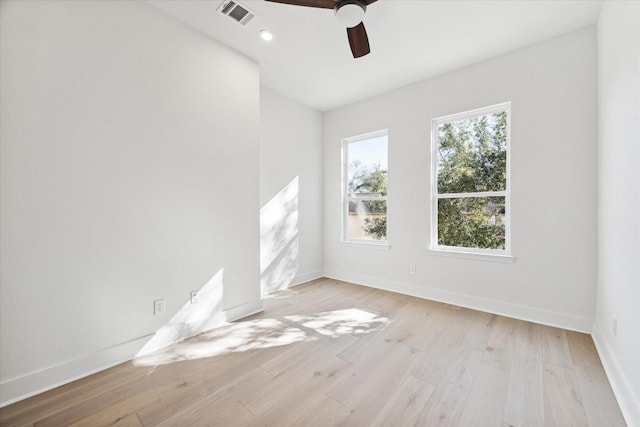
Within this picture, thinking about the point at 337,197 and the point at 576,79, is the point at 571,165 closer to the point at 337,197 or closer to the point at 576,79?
the point at 576,79

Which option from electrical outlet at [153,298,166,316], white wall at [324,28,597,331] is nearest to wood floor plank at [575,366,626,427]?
white wall at [324,28,597,331]

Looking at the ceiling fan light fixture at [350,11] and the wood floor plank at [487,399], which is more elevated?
the ceiling fan light fixture at [350,11]

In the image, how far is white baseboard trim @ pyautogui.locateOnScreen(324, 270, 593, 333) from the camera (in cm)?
246

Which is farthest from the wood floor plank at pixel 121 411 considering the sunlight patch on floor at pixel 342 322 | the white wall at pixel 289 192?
the white wall at pixel 289 192

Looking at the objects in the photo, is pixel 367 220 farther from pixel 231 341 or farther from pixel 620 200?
pixel 620 200

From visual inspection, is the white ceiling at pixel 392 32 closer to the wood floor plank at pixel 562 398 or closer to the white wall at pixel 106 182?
the white wall at pixel 106 182

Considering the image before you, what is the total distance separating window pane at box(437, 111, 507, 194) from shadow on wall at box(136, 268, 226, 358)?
114 inches

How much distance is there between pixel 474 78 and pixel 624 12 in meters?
1.39

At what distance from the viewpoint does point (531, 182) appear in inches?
105

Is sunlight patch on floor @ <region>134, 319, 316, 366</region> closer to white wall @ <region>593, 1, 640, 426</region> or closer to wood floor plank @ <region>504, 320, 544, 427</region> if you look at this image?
wood floor plank @ <region>504, 320, 544, 427</region>

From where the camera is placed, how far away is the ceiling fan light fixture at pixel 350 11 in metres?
1.63

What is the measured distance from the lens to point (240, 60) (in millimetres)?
2760

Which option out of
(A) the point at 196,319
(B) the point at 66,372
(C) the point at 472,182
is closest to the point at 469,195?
(C) the point at 472,182

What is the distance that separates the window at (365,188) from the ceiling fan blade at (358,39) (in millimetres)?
1859
